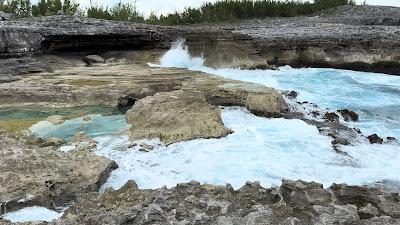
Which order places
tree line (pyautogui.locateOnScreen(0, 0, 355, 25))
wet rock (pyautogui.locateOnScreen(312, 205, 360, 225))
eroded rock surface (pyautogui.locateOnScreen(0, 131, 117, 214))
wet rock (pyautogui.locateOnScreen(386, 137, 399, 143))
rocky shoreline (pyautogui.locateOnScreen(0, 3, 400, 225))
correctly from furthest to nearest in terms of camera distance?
tree line (pyautogui.locateOnScreen(0, 0, 355, 25)), wet rock (pyautogui.locateOnScreen(386, 137, 399, 143)), eroded rock surface (pyautogui.locateOnScreen(0, 131, 117, 214)), rocky shoreline (pyautogui.locateOnScreen(0, 3, 400, 225)), wet rock (pyautogui.locateOnScreen(312, 205, 360, 225))

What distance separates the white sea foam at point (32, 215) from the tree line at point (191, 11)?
15.2 metres

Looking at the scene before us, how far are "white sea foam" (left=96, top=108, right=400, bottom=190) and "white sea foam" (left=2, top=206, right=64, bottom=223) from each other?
0.88 meters

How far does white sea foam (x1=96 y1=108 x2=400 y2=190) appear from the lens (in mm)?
5488

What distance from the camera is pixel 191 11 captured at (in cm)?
2075

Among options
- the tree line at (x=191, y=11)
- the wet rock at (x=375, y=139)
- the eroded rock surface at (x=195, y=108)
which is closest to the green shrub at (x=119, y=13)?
the tree line at (x=191, y=11)

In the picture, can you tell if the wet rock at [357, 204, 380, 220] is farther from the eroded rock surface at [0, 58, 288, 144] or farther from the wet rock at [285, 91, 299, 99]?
the wet rock at [285, 91, 299, 99]

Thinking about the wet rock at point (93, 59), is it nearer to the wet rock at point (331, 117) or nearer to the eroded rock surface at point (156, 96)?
the eroded rock surface at point (156, 96)

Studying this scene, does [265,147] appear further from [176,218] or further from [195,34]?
[195,34]

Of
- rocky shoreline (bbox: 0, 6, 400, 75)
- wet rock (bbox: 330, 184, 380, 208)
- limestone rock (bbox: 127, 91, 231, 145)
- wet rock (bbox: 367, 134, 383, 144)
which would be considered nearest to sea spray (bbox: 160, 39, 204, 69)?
rocky shoreline (bbox: 0, 6, 400, 75)

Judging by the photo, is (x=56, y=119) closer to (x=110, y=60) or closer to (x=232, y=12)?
(x=110, y=60)

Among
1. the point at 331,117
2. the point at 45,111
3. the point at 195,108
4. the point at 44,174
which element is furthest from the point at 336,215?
the point at 45,111

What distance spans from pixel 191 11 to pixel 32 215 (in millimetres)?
17266

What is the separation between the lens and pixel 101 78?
997 centimetres

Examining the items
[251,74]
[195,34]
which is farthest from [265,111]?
[195,34]
